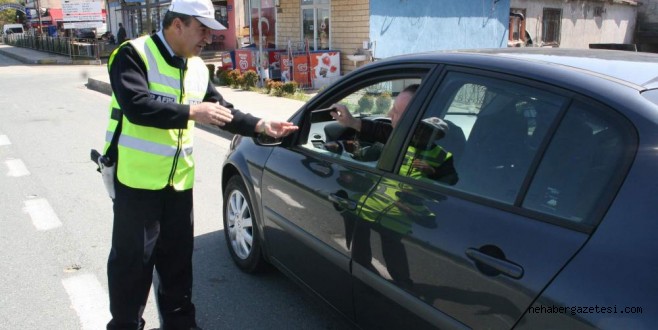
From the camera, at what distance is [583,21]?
23.3 m

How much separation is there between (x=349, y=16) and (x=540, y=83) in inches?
561

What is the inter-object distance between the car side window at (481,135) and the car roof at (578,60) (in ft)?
0.33

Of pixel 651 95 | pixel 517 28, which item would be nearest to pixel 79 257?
pixel 651 95

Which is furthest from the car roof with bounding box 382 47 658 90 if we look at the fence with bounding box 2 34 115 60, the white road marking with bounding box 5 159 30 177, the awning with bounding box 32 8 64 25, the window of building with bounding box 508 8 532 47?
the awning with bounding box 32 8 64 25

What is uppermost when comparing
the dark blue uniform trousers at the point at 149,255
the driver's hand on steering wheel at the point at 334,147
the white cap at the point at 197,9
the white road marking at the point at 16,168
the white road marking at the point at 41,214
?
the white cap at the point at 197,9

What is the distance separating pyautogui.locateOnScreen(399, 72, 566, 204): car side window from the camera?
1922 millimetres

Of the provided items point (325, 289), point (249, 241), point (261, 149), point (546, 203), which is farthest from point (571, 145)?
point (249, 241)

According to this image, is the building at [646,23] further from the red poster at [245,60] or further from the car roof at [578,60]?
the car roof at [578,60]

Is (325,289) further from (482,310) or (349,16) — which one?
(349,16)

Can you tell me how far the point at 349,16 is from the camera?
51.1 ft

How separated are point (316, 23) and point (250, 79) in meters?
3.36

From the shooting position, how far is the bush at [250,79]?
15305 millimetres

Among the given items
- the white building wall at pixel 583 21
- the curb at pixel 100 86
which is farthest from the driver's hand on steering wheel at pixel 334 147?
the white building wall at pixel 583 21

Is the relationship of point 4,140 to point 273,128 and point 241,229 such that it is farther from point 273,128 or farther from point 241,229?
point 273,128
